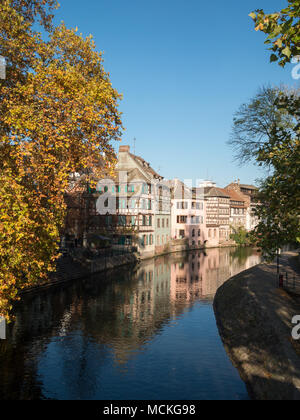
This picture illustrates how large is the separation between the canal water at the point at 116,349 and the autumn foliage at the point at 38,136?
385 centimetres

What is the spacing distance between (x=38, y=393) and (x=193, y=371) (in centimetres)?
643

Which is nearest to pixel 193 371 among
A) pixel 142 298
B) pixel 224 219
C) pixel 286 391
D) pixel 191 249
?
pixel 286 391

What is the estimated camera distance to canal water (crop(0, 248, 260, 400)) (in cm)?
1370

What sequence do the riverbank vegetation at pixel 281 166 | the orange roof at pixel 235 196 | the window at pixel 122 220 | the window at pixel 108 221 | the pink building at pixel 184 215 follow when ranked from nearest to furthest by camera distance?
the riverbank vegetation at pixel 281 166
the window at pixel 108 221
the window at pixel 122 220
the pink building at pixel 184 215
the orange roof at pixel 235 196

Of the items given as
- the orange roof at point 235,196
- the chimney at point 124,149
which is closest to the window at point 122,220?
the chimney at point 124,149

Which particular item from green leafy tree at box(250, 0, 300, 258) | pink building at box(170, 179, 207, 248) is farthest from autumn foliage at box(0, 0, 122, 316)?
pink building at box(170, 179, 207, 248)

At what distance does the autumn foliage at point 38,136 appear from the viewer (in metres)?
11.8

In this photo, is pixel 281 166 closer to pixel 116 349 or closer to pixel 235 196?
pixel 116 349

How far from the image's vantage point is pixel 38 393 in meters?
13.2

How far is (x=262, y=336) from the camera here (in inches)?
656

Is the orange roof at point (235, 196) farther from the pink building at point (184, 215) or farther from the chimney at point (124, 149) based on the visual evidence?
the chimney at point (124, 149)

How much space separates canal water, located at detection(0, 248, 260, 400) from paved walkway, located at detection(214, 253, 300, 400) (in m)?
0.66

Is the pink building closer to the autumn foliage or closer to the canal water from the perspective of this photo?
the canal water
